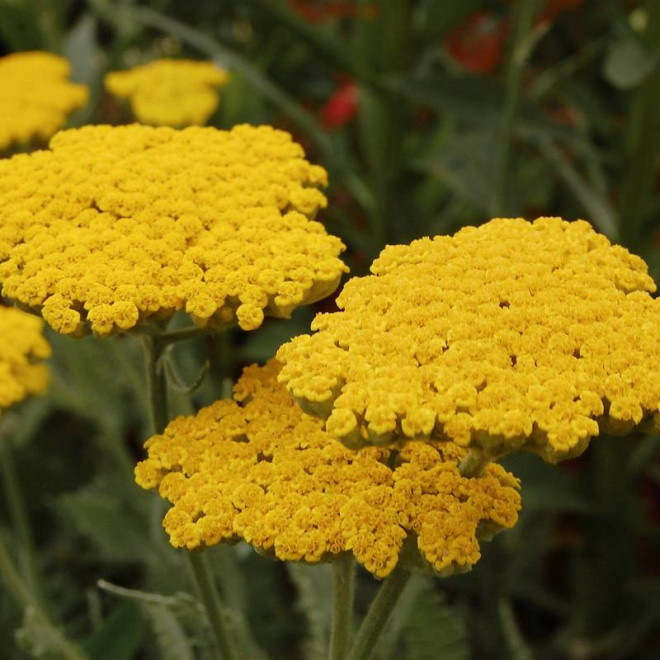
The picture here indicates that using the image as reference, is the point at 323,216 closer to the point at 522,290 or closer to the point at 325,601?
the point at 325,601

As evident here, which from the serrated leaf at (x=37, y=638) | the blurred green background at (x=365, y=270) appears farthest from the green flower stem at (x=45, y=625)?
the blurred green background at (x=365, y=270)

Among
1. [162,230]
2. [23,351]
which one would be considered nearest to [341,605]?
[162,230]

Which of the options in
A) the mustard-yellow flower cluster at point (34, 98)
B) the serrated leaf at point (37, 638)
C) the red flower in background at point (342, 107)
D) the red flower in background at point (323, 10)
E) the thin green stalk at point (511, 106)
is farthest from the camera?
the red flower in background at point (323, 10)

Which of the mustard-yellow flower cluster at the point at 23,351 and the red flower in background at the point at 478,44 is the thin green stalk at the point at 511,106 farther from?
the mustard-yellow flower cluster at the point at 23,351

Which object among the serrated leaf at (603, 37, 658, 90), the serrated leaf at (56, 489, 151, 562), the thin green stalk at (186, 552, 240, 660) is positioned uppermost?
the serrated leaf at (603, 37, 658, 90)

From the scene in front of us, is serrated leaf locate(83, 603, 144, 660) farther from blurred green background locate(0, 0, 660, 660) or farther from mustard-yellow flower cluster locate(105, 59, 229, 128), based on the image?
mustard-yellow flower cluster locate(105, 59, 229, 128)

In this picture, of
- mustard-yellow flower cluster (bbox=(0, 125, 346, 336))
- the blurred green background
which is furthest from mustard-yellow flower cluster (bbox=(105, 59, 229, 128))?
mustard-yellow flower cluster (bbox=(0, 125, 346, 336))

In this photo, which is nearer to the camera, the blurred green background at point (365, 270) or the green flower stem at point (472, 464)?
the green flower stem at point (472, 464)
